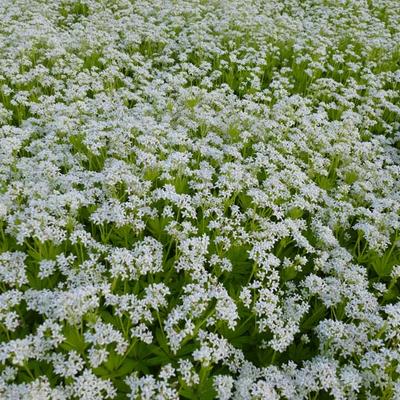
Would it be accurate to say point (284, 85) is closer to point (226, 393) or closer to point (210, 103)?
point (210, 103)

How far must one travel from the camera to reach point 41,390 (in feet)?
13.2

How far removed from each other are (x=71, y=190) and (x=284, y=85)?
298 inches

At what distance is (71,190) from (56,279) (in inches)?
60.1

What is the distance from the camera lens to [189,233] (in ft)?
21.7

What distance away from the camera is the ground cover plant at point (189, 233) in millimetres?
4695

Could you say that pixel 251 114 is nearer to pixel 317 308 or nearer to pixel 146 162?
pixel 146 162

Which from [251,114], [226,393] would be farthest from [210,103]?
[226,393]

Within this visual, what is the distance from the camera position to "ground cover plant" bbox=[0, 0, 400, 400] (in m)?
A: 4.70

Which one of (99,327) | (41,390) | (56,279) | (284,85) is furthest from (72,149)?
(284,85)

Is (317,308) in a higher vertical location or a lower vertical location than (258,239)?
lower

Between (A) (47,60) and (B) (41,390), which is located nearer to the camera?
(B) (41,390)

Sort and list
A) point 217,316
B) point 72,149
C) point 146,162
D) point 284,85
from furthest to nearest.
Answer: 1. point 284,85
2. point 72,149
3. point 146,162
4. point 217,316

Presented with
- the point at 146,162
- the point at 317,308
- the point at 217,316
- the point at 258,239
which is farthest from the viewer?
the point at 146,162

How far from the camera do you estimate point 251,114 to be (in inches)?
396
